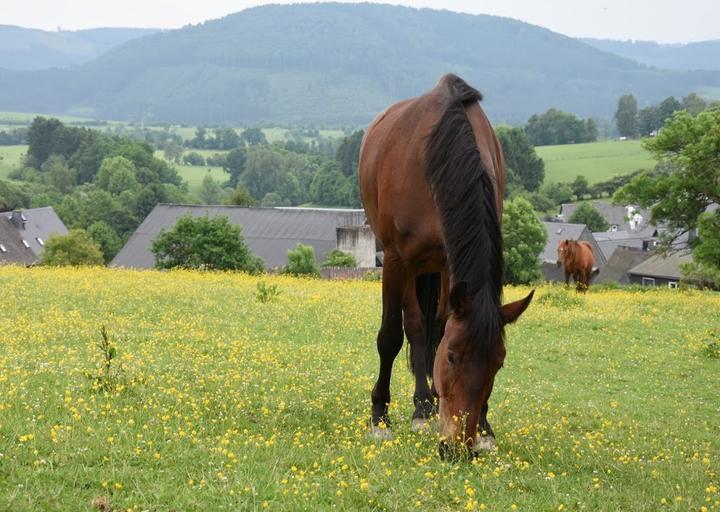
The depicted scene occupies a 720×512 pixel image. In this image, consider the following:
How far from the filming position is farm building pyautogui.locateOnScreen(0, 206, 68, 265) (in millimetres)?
77250

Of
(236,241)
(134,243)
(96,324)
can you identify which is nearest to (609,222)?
(134,243)

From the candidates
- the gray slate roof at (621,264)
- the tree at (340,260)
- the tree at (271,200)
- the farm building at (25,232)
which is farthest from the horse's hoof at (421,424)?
the tree at (271,200)

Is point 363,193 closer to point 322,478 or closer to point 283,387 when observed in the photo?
point 283,387

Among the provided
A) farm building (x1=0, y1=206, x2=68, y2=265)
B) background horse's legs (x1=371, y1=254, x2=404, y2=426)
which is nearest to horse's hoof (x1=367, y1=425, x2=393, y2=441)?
background horse's legs (x1=371, y1=254, x2=404, y2=426)

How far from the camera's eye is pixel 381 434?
301 inches

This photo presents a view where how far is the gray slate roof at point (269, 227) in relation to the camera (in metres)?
66.9

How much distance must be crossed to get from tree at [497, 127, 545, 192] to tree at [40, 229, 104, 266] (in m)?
90.6

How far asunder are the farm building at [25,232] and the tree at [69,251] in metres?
12.3

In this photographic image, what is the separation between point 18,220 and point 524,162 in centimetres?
8759

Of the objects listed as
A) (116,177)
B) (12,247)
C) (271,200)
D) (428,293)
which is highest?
(428,293)

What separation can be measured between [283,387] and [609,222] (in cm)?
11709

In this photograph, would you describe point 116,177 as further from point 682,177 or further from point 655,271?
point 682,177

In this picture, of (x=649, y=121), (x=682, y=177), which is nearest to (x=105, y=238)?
(x=682, y=177)

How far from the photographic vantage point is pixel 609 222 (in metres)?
121
